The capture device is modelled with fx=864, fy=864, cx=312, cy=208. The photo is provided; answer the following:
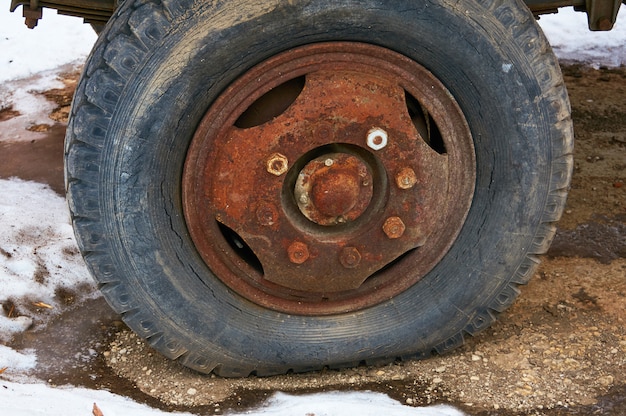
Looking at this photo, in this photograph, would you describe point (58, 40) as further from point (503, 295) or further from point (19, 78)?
point (503, 295)

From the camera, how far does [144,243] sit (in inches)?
98.7

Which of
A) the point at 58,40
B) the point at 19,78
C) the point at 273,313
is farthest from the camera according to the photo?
the point at 58,40

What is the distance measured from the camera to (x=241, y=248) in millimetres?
2643

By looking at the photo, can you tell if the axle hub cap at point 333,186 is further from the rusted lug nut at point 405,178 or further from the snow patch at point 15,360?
the snow patch at point 15,360

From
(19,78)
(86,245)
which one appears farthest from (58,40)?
(86,245)

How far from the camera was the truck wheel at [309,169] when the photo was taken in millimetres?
2369

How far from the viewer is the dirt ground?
2.68 m

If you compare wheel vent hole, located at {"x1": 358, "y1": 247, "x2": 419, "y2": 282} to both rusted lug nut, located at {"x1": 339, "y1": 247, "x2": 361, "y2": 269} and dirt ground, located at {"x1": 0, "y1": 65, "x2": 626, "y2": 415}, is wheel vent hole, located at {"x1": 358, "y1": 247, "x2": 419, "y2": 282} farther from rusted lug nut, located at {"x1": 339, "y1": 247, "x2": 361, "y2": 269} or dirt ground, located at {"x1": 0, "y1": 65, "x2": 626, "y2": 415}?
dirt ground, located at {"x1": 0, "y1": 65, "x2": 626, "y2": 415}

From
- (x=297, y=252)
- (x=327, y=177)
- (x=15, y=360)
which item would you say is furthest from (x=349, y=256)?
(x=15, y=360)

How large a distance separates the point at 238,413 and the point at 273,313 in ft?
1.05

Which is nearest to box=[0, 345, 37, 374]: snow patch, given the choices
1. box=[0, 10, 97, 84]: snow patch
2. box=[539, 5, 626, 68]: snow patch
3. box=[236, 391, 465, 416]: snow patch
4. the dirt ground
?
the dirt ground

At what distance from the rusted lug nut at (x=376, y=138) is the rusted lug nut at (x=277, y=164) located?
247mm

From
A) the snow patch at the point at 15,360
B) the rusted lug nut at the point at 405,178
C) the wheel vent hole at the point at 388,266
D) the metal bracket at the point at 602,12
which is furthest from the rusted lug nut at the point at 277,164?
the metal bracket at the point at 602,12

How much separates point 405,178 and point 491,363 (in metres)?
0.75
